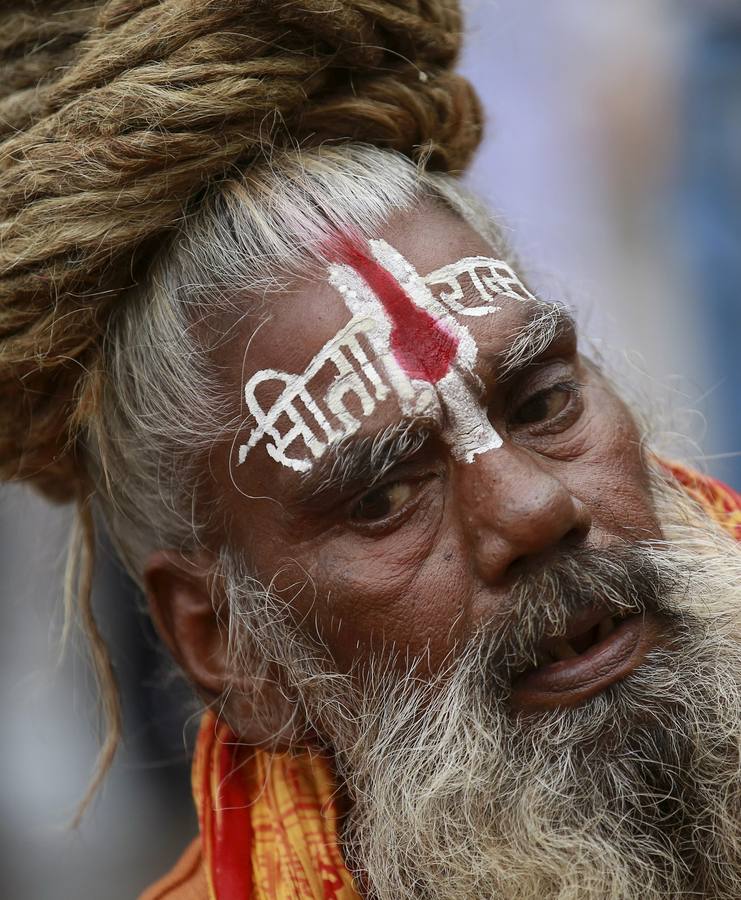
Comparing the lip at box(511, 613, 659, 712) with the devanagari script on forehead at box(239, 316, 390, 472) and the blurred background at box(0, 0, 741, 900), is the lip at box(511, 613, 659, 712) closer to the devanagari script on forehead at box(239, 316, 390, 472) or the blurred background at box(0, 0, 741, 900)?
the devanagari script on forehead at box(239, 316, 390, 472)

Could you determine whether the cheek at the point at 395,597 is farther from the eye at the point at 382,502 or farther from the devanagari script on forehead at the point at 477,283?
the devanagari script on forehead at the point at 477,283

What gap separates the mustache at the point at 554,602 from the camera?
1.63 m

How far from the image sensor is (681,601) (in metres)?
1.72

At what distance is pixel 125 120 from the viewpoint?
173 centimetres

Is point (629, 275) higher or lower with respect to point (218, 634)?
lower

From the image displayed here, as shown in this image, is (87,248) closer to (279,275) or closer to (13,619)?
(279,275)

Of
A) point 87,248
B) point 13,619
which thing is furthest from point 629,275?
point 87,248

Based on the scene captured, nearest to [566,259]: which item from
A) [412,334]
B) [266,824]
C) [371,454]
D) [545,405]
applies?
[545,405]

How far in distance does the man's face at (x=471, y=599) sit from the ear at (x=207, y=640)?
0.28 feet

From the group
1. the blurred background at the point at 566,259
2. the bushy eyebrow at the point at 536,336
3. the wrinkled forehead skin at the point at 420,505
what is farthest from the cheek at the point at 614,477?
the blurred background at the point at 566,259

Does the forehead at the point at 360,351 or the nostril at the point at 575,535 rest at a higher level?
the forehead at the point at 360,351

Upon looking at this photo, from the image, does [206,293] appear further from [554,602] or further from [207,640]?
[554,602]

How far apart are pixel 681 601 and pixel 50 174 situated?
1.30m

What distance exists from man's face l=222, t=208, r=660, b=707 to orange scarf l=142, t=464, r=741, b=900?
29 centimetres
